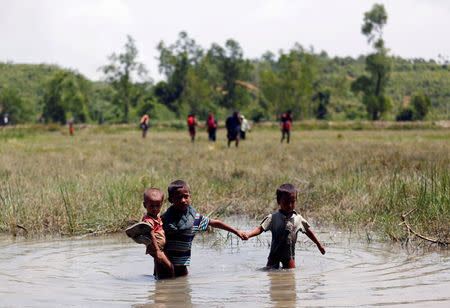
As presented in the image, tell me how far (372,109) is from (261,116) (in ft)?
58.8

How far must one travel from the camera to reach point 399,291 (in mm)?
5449

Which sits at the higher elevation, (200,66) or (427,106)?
(200,66)

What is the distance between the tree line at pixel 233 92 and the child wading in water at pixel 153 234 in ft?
247

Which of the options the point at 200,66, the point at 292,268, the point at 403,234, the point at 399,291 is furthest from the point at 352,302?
the point at 200,66

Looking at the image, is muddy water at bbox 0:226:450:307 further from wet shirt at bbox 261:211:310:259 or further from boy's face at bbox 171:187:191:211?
A: boy's face at bbox 171:187:191:211

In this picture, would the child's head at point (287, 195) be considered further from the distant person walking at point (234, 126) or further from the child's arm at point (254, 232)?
the distant person walking at point (234, 126)

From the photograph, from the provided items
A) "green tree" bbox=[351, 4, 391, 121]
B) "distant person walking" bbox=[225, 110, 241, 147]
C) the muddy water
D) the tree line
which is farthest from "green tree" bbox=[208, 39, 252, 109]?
the muddy water

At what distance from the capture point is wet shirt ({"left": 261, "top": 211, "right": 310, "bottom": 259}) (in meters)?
6.86

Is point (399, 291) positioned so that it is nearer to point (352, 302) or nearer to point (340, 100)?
point (352, 302)

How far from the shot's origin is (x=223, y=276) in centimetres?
666

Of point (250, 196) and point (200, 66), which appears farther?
point (200, 66)

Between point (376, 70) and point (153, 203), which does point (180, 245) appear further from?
point (376, 70)

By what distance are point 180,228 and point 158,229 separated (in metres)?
0.23

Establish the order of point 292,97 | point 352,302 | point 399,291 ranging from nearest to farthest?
point 352,302 → point 399,291 → point 292,97
